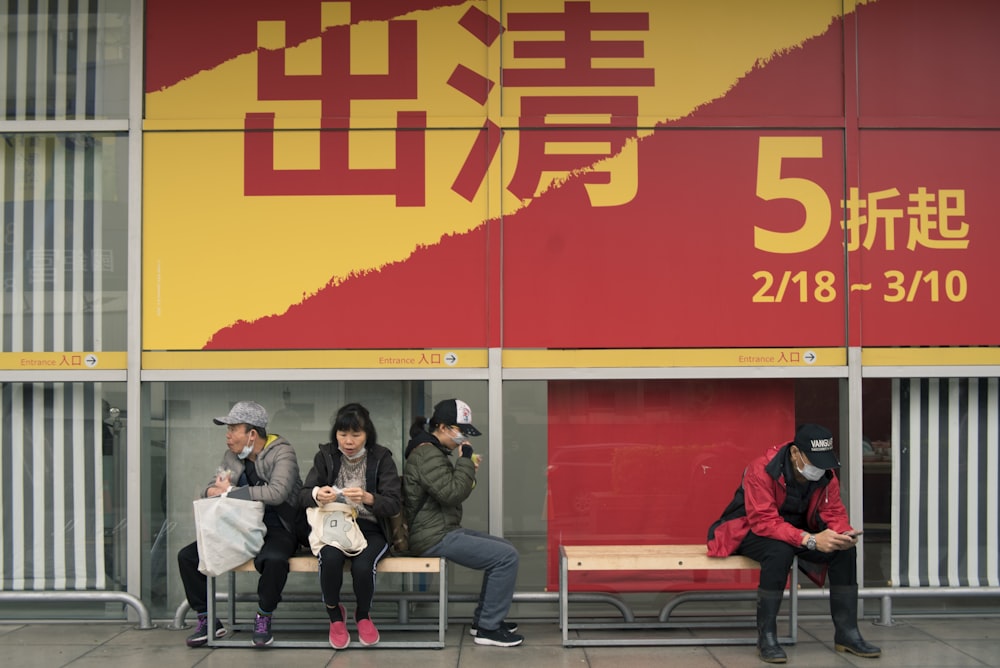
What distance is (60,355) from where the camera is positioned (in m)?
6.97

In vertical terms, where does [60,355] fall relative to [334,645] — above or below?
above

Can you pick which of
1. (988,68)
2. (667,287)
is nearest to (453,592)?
(667,287)

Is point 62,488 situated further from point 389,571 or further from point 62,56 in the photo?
point 62,56

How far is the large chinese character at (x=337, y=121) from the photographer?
690 cm

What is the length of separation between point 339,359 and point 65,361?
6.60 feet

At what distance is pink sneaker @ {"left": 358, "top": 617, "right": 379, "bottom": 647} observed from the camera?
6023 millimetres

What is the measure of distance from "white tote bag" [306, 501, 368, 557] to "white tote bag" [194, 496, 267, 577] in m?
0.38

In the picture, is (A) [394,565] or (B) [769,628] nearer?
(B) [769,628]

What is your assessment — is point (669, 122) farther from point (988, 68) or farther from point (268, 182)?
point (268, 182)

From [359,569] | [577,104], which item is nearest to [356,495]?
[359,569]

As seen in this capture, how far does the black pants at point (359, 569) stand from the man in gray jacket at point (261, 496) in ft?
1.05

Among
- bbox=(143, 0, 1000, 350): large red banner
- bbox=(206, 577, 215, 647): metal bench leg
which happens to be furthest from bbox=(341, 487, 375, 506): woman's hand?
bbox=(143, 0, 1000, 350): large red banner

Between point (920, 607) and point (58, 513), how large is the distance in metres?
6.31

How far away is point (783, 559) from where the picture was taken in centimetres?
584
